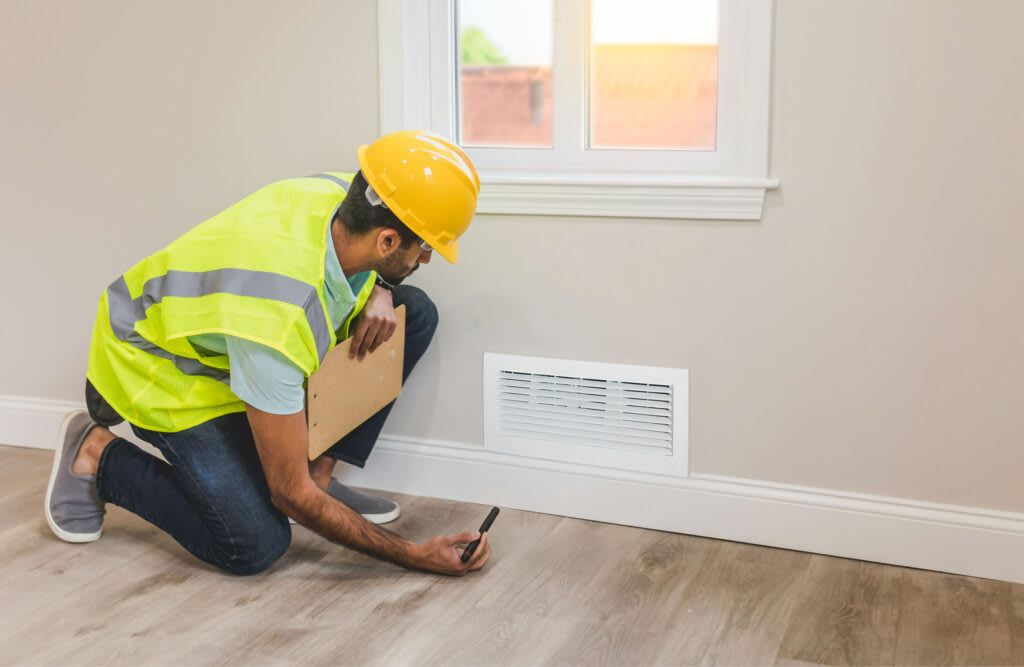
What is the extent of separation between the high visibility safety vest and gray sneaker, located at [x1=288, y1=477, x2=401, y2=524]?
14.0 inches

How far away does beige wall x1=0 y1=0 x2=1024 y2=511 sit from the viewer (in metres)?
1.85

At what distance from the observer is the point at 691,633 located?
1.72 metres

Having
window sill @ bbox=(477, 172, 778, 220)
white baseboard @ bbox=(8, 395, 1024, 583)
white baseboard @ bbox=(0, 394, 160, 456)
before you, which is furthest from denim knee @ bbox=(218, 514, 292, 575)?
white baseboard @ bbox=(0, 394, 160, 456)

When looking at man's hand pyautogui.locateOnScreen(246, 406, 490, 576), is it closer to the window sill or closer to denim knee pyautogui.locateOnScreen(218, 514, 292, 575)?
denim knee pyautogui.locateOnScreen(218, 514, 292, 575)

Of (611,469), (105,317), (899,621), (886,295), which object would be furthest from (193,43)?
(899,621)

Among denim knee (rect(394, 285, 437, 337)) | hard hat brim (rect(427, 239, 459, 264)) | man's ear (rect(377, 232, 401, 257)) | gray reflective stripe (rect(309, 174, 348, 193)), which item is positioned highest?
gray reflective stripe (rect(309, 174, 348, 193))

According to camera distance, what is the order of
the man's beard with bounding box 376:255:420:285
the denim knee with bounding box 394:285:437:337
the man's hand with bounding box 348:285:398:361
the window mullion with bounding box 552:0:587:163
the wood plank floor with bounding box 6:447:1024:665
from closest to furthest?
the wood plank floor with bounding box 6:447:1024:665, the man's beard with bounding box 376:255:420:285, the man's hand with bounding box 348:285:398:361, the window mullion with bounding box 552:0:587:163, the denim knee with bounding box 394:285:437:337

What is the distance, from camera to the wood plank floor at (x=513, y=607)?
1657 mm

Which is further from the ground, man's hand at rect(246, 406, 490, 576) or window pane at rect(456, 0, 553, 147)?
window pane at rect(456, 0, 553, 147)

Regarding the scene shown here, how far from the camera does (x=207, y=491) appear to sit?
1916 mm

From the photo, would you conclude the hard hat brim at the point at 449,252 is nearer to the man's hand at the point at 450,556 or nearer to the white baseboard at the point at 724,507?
the man's hand at the point at 450,556

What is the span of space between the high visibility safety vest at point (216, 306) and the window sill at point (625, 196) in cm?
38

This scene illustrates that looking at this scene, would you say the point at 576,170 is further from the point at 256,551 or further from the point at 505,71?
the point at 256,551

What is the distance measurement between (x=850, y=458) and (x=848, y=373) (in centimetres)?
18
